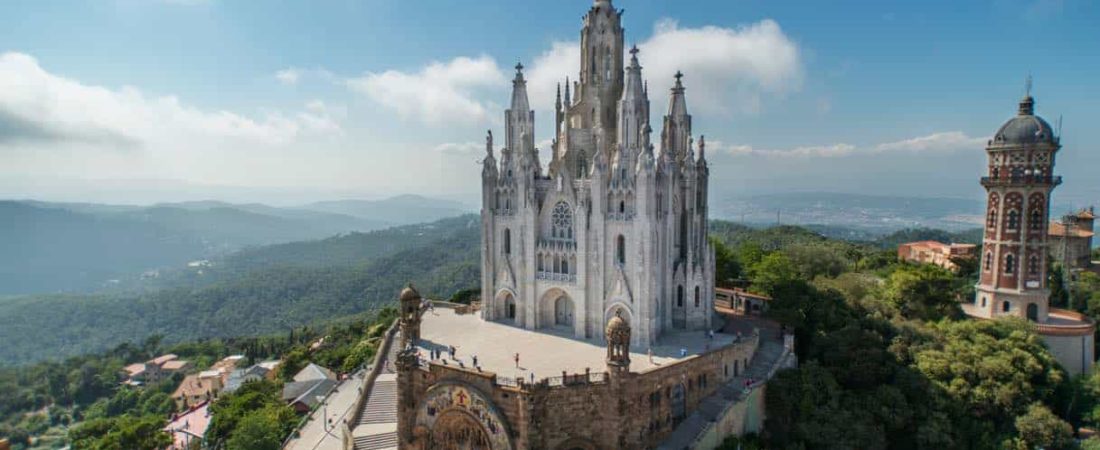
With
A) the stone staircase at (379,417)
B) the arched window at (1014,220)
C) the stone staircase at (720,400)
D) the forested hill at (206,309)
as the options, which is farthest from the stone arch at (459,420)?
the forested hill at (206,309)

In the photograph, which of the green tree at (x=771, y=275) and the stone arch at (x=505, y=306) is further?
the green tree at (x=771, y=275)

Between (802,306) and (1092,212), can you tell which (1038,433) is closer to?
(802,306)

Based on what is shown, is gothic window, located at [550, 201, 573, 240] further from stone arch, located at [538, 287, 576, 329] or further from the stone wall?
the stone wall

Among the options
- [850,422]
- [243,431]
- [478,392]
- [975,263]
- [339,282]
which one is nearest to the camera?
[478,392]

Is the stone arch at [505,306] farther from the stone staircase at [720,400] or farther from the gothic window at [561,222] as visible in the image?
the stone staircase at [720,400]

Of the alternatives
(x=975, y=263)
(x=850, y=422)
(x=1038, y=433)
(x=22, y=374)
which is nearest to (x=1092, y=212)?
(x=975, y=263)

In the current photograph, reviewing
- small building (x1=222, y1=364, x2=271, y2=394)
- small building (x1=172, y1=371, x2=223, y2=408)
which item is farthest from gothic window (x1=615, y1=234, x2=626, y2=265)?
small building (x1=172, y1=371, x2=223, y2=408)
